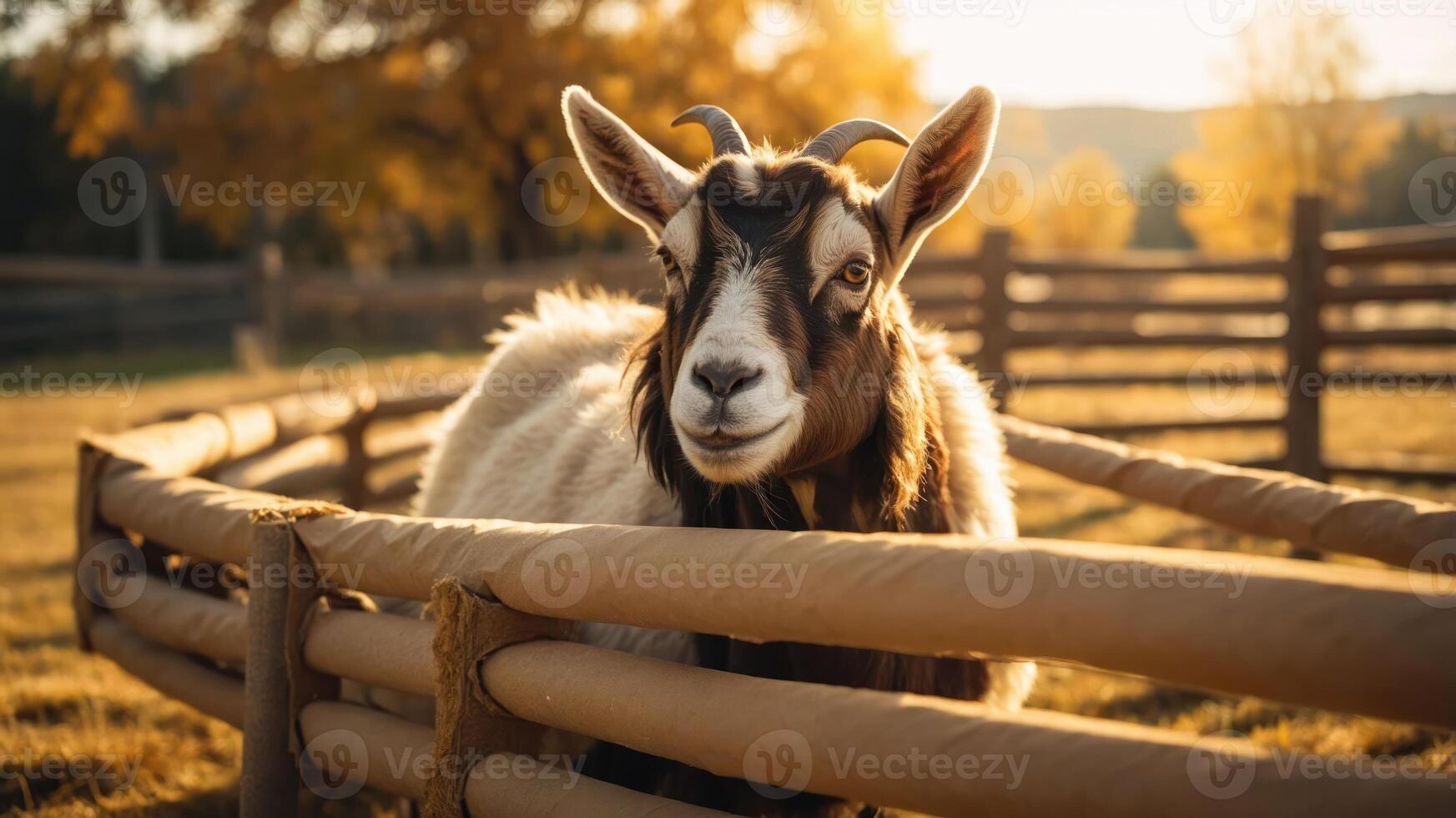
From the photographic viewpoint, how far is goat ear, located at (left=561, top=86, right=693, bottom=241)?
312cm

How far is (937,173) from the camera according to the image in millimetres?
2984

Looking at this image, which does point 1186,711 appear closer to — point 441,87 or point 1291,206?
point 1291,206

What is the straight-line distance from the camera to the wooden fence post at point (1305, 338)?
797 centimetres

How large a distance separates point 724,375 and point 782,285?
0.40 meters

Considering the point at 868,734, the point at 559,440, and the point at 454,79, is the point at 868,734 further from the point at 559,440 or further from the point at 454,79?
the point at 454,79

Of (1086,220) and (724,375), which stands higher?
(1086,220)

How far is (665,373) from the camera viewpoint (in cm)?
293

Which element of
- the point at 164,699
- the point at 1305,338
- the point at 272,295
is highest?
the point at 272,295

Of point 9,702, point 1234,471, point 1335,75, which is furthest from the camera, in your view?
point 1335,75

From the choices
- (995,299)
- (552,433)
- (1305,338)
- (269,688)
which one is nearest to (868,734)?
(269,688)

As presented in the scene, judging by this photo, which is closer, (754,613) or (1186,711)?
(754,613)

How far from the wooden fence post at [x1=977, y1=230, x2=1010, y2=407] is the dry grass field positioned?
37.6 inches

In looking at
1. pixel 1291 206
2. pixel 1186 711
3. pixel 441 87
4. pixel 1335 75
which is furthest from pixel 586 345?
pixel 1335 75

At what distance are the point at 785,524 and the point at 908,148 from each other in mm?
1153
